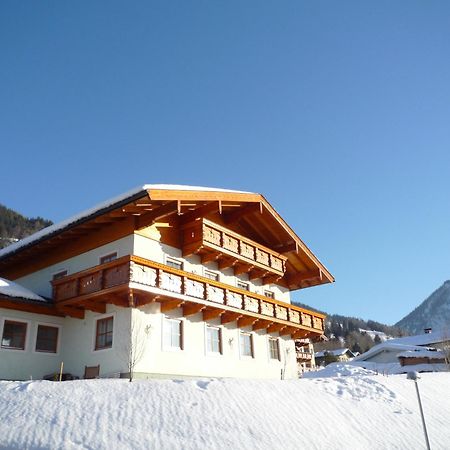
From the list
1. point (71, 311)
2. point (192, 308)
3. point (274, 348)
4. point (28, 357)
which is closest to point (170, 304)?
point (192, 308)

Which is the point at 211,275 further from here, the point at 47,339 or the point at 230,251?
the point at 47,339

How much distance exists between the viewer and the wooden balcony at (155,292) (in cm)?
1653

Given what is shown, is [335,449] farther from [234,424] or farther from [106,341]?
[106,341]

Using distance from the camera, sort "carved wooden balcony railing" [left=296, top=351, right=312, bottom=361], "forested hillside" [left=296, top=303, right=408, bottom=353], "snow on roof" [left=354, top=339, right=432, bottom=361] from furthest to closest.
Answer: "forested hillside" [left=296, top=303, right=408, bottom=353] < "snow on roof" [left=354, top=339, right=432, bottom=361] < "carved wooden balcony railing" [left=296, top=351, right=312, bottom=361]

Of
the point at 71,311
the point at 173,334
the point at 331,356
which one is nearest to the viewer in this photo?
the point at 71,311

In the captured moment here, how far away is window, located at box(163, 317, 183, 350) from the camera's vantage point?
18.6 meters

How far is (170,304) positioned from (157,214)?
3.47m

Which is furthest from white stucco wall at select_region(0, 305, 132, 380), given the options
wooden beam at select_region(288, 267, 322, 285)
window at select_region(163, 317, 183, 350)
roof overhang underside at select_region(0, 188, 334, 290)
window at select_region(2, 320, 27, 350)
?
wooden beam at select_region(288, 267, 322, 285)

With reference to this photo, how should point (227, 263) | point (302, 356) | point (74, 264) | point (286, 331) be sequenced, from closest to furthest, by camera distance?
1. point (74, 264)
2. point (227, 263)
3. point (286, 331)
4. point (302, 356)

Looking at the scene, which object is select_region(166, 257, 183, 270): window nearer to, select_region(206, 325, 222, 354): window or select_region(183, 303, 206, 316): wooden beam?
select_region(183, 303, 206, 316): wooden beam

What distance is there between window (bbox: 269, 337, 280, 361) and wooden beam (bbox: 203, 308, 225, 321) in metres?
5.68

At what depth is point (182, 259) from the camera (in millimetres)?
20812

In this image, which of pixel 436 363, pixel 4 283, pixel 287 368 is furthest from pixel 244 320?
pixel 436 363

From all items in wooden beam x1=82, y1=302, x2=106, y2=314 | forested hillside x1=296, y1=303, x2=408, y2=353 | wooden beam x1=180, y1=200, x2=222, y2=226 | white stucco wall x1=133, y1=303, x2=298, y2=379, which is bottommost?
white stucco wall x1=133, y1=303, x2=298, y2=379
